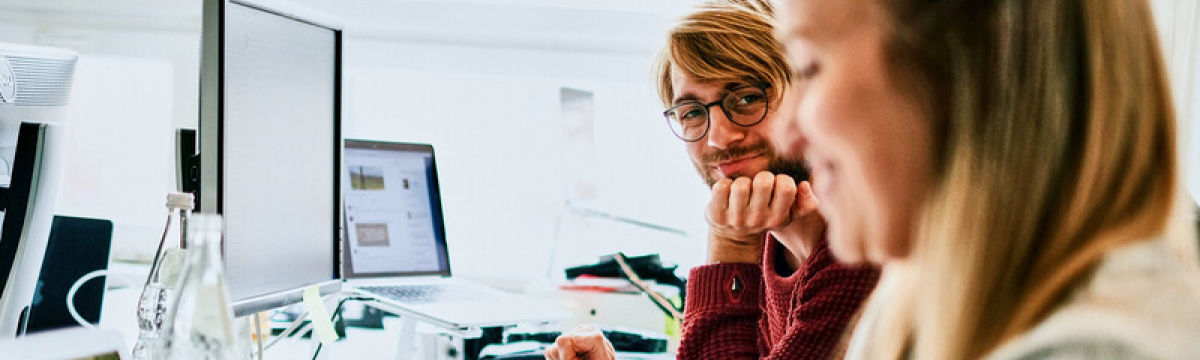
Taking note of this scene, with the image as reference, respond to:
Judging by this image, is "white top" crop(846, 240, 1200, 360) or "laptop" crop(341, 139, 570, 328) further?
"laptop" crop(341, 139, 570, 328)

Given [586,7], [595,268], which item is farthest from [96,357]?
[586,7]

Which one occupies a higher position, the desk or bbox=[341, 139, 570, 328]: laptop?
bbox=[341, 139, 570, 328]: laptop

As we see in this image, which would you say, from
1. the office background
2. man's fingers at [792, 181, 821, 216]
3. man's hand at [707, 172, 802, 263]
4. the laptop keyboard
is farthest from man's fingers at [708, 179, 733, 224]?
the office background

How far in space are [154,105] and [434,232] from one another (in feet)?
2.56

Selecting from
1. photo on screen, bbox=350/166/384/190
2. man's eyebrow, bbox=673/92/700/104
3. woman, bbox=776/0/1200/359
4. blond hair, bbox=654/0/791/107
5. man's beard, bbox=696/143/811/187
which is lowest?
woman, bbox=776/0/1200/359

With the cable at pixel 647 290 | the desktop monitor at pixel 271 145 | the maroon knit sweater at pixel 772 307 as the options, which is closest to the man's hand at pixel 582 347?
the maroon knit sweater at pixel 772 307

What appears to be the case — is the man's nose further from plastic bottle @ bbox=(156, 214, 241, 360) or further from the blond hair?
plastic bottle @ bbox=(156, 214, 241, 360)

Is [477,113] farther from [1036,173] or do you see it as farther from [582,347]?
[1036,173]

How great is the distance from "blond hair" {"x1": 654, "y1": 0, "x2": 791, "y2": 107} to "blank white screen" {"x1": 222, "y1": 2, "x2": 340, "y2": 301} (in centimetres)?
50

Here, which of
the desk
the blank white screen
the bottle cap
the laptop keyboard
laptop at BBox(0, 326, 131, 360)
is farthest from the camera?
the desk

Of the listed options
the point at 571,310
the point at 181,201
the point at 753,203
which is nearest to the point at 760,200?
the point at 753,203

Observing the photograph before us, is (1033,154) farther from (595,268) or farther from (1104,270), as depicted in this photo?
(595,268)

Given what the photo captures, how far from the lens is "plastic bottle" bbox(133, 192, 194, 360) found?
105cm

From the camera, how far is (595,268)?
2.22 m
